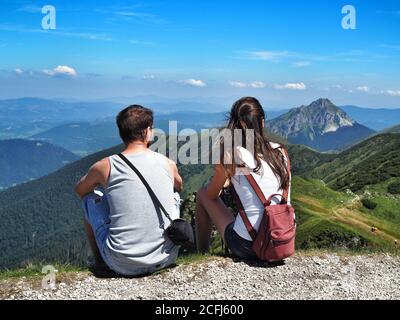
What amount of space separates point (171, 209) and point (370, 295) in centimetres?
414

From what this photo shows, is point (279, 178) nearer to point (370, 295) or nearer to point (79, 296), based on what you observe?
point (370, 295)

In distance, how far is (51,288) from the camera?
908 cm

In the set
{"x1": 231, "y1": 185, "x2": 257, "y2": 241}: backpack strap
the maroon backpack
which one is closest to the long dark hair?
the maroon backpack

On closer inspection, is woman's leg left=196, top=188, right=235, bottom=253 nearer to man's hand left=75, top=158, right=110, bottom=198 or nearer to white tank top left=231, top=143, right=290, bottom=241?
white tank top left=231, top=143, right=290, bottom=241

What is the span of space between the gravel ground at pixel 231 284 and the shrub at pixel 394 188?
79.0 metres

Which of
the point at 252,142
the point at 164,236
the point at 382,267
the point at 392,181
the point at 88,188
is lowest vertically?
the point at 392,181

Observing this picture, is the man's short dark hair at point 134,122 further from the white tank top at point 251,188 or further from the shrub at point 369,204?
the shrub at point 369,204

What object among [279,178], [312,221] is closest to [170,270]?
[279,178]

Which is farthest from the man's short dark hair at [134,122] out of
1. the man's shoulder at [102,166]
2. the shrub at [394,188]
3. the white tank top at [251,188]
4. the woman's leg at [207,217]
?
the shrub at [394,188]

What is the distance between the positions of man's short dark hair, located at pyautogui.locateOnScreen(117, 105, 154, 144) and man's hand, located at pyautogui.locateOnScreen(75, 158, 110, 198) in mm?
671

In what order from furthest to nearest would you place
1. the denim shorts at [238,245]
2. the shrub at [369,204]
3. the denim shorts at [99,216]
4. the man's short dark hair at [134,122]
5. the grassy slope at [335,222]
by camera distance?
the shrub at [369,204], the grassy slope at [335,222], the denim shorts at [238,245], the denim shorts at [99,216], the man's short dark hair at [134,122]

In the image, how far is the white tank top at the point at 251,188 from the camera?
9148mm

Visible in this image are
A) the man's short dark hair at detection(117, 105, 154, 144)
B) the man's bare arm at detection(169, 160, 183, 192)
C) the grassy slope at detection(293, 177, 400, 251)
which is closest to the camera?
the man's short dark hair at detection(117, 105, 154, 144)

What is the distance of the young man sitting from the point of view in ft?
29.2
